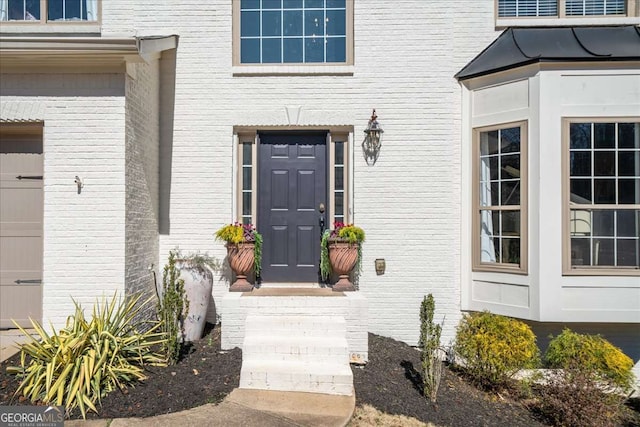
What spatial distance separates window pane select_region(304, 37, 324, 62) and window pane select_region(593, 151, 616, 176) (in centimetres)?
411

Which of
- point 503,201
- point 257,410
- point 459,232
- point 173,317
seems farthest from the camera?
point 459,232

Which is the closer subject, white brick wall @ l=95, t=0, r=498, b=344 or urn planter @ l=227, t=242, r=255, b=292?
urn planter @ l=227, t=242, r=255, b=292

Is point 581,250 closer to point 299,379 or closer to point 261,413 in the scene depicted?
point 299,379

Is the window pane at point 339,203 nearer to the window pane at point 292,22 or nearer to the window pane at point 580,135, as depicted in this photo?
the window pane at point 292,22

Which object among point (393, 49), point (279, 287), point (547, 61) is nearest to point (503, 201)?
point (547, 61)

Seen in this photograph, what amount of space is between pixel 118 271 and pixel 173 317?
1021 millimetres

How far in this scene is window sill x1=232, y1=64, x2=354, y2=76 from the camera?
6281 mm

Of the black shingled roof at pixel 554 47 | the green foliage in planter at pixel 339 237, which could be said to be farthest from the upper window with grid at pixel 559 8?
the green foliage in planter at pixel 339 237

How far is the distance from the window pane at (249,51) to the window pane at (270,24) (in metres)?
0.21

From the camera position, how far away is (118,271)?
205 inches

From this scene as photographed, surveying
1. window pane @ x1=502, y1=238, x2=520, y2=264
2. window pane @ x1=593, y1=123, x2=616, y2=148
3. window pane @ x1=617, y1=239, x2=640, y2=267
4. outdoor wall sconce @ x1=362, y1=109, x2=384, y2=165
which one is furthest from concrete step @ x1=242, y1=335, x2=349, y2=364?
window pane @ x1=593, y1=123, x2=616, y2=148

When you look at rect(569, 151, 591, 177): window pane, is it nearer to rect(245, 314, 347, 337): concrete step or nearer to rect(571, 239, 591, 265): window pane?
rect(571, 239, 591, 265): window pane

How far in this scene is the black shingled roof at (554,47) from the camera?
5.38 metres

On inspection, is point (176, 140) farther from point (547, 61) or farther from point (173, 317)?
point (547, 61)
